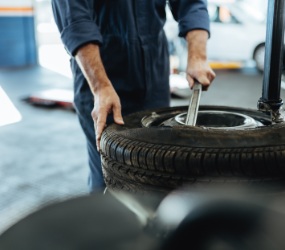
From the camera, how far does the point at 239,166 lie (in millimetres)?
830

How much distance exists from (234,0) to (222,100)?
125 inches

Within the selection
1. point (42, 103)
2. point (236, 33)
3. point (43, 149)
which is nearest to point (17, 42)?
point (42, 103)

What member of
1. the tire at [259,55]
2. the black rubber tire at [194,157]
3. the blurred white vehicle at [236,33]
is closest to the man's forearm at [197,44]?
the black rubber tire at [194,157]

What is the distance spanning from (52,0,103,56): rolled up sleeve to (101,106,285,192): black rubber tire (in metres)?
0.40

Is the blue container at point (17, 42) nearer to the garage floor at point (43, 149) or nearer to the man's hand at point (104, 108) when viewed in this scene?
the garage floor at point (43, 149)

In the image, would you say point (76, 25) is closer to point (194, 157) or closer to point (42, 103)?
point (194, 157)

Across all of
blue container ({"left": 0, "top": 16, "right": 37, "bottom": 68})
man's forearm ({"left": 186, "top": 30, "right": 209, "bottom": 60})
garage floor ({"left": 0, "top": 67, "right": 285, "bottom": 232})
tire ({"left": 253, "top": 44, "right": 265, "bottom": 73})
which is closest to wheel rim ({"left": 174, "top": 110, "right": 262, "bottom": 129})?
man's forearm ({"left": 186, "top": 30, "right": 209, "bottom": 60})

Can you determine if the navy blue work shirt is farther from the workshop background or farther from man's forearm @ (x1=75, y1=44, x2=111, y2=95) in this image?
the workshop background

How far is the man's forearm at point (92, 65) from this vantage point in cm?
123

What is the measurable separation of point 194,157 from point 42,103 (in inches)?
152

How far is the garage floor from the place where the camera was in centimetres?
236

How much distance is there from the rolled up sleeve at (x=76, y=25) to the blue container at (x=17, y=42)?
657 centimetres

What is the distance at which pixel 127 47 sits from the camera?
1.46 m

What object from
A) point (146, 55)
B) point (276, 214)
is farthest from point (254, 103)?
point (276, 214)
